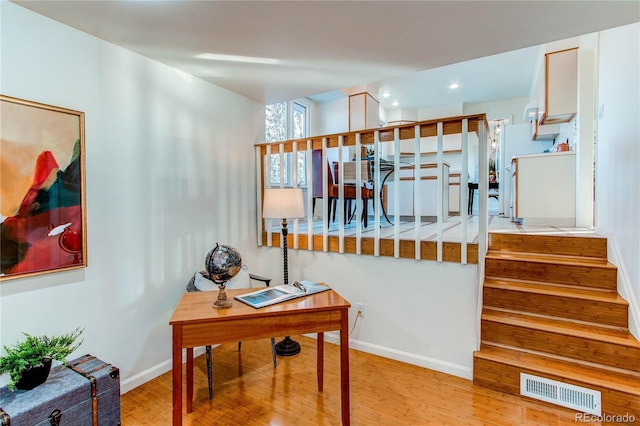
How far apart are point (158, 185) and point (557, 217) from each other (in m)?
4.47

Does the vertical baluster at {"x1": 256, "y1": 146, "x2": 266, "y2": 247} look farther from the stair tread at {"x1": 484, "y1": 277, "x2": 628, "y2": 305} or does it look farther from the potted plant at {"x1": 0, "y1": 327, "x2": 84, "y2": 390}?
the stair tread at {"x1": 484, "y1": 277, "x2": 628, "y2": 305}

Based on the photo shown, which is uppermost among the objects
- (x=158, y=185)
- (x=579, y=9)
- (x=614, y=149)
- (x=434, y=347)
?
(x=579, y=9)

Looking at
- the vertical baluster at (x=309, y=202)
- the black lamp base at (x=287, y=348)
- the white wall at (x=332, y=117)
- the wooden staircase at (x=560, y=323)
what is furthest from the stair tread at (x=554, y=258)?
the white wall at (x=332, y=117)

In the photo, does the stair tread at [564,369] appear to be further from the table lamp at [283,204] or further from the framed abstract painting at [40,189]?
the framed abstract painting at [40,189]

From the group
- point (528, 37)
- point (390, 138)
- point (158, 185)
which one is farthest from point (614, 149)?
point (158, 185)

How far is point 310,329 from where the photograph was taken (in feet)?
5.82

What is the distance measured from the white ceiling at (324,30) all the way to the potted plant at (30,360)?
1.81 meters

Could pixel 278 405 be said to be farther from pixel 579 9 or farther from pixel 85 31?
pixel 579 9

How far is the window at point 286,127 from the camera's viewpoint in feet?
16.1

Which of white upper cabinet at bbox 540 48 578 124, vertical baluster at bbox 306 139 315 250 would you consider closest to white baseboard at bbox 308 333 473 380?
vertical baluster at bbox 306 139 315 250

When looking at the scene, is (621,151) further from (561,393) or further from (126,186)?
(126,186)

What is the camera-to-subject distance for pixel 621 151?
7.92 feet

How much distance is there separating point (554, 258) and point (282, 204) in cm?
230

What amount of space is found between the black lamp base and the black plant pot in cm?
161
